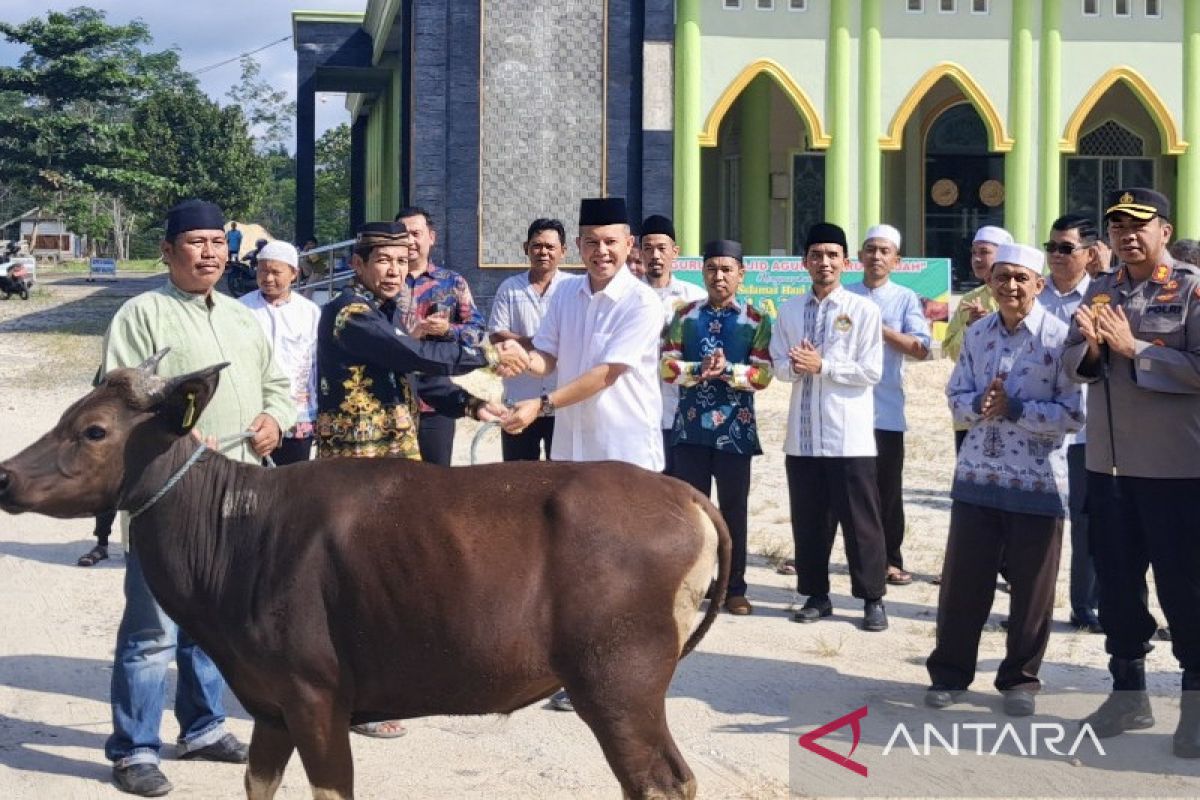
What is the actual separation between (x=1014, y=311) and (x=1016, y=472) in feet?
2.40

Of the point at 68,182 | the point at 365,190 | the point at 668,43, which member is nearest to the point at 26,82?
the point at 68,182

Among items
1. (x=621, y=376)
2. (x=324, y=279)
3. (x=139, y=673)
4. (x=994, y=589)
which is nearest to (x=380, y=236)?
(x=621, y=376)

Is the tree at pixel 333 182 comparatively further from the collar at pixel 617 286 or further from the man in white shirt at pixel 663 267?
the collar at pixel 617 286

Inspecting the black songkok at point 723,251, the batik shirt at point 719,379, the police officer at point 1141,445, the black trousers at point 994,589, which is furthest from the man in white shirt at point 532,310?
the police officer at point 1141,445

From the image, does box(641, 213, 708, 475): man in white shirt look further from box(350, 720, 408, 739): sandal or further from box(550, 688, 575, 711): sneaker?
box(350, 720, 408, 739): sandal

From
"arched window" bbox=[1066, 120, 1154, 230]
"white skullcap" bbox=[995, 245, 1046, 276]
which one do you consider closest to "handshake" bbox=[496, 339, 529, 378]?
"white skullcap" bbox=[995, 245, 1046, 276]

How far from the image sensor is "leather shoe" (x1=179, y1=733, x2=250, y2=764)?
635 centimetres

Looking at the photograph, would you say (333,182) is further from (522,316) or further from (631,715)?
(631,715)

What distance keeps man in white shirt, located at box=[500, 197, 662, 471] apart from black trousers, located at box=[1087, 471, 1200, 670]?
1.93 meters

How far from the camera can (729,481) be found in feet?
29.6

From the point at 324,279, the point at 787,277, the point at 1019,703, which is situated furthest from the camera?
the point at 324,279

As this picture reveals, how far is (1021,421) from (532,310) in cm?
308

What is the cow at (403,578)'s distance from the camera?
470 centimetres

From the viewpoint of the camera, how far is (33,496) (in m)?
4.89
